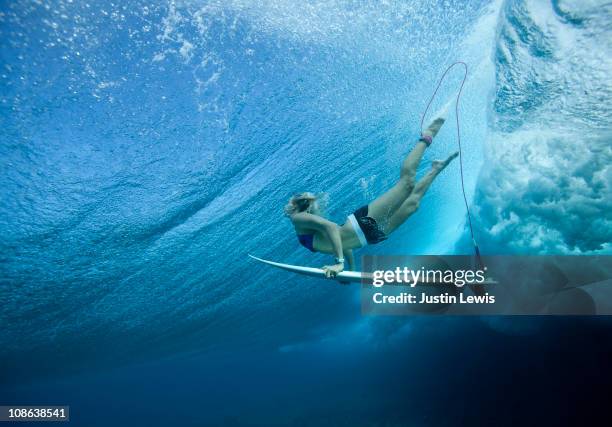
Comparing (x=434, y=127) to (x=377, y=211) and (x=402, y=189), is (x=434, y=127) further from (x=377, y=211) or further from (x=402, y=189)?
(x=377, y=211)

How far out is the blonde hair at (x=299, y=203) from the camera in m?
5.15

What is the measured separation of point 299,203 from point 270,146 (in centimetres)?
299

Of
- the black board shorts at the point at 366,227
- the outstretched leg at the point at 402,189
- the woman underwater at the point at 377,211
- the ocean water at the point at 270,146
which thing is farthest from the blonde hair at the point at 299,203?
the ocean water at the point at 270,146

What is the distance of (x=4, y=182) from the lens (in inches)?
229

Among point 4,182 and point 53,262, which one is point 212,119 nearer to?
point 4,182

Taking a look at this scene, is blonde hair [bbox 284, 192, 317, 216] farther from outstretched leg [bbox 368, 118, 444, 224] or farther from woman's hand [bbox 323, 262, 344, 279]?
woman's hand [bbox 323, 262, 344, 279]

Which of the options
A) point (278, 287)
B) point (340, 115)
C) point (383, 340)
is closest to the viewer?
point (340, 115)

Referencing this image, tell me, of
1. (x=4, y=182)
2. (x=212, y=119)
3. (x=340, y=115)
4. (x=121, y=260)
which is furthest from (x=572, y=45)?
(x=121, y=260)

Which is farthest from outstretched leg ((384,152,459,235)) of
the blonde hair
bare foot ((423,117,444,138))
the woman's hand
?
the woman's hand

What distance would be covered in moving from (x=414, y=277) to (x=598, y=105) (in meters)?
6.35

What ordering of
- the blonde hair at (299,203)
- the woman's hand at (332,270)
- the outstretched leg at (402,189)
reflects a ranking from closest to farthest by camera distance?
1. the woman's hand at (332,270)
2. the outstretched leg at (402,189)
3. the blonde hair at (299,203)

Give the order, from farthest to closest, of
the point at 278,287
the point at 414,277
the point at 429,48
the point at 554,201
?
the point at 278,287 → the point at 554,201 → the point at 429,48 → the point at 414,277

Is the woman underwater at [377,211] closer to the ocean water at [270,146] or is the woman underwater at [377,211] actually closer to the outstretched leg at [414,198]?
the outstretched leg at [414,198]

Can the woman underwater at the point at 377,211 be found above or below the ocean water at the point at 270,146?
below
